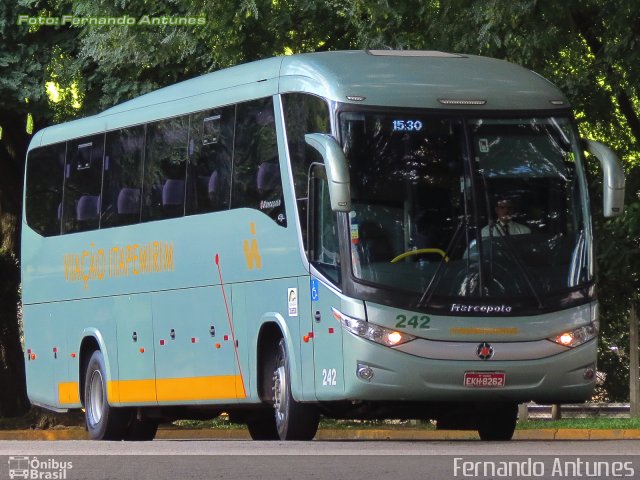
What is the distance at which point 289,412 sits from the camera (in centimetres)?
1616

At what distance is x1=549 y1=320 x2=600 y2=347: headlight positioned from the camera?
1539cm

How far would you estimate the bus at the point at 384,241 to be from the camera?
1508 centimetres

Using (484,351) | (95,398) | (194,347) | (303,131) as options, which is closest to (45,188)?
(95,398)

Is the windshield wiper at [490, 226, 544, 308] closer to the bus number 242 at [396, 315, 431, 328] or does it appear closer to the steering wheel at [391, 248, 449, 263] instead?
the steering wheel at [391, 248, 449, 263]

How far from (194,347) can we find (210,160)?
6.73ft

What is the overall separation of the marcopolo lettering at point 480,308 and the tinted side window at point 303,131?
1606 mm

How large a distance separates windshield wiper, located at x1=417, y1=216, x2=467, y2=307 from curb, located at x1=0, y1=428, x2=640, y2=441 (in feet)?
19.8

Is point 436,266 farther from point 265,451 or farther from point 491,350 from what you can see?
point 265,451

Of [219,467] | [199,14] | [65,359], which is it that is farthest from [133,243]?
[219,467]

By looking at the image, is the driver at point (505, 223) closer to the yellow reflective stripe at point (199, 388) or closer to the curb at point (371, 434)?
the yellow reflective stripe at point (199, 388)

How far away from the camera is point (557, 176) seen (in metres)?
15.8

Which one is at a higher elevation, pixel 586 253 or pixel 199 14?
pixel 199 14

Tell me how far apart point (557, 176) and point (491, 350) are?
1801mm

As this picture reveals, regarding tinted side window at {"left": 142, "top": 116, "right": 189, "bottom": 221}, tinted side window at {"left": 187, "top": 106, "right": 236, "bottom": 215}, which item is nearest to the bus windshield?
tinted side window at {"left": 187, "top": 106, "right": 236, "bottom": 215}
